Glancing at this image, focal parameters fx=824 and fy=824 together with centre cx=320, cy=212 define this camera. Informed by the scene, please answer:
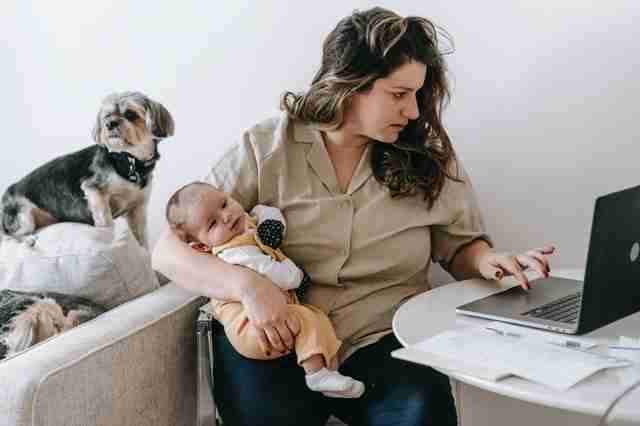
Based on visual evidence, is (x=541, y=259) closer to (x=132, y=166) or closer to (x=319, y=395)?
(x=319, y=395)

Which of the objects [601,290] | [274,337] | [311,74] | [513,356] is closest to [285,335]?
[274,337]

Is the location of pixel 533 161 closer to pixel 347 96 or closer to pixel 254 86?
pixel 347 96

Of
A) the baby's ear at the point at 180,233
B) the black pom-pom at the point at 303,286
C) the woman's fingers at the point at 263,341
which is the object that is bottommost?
the woman's fingers at the point at 263,341

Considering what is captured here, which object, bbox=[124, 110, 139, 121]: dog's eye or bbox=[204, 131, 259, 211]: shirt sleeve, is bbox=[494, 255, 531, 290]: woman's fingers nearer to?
bbox=[204, 131, 259, 211]: shirt sleeve

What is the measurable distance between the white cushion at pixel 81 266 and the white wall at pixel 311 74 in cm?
50

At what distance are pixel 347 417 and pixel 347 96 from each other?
2.11 feet

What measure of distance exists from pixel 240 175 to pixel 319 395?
0.49 meters

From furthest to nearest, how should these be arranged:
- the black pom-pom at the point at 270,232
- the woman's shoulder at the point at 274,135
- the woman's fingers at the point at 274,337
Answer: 1. the woman's shoulder at the point at 274,135
2. the black pom-pom at the point at 270,232
3. the woman's fingers at the point at 274,337

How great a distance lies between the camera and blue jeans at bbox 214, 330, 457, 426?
1.50 metres

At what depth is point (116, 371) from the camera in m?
1.51

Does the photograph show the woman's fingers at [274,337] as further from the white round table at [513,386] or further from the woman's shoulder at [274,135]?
the woman's shoulder at [274,135]

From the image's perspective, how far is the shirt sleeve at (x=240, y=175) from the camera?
5.74 feet

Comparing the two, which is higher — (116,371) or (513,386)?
(513,386)

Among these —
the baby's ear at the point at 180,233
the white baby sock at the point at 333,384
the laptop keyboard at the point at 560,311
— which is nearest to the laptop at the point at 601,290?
the laptop keyboard at the point at 560,311
